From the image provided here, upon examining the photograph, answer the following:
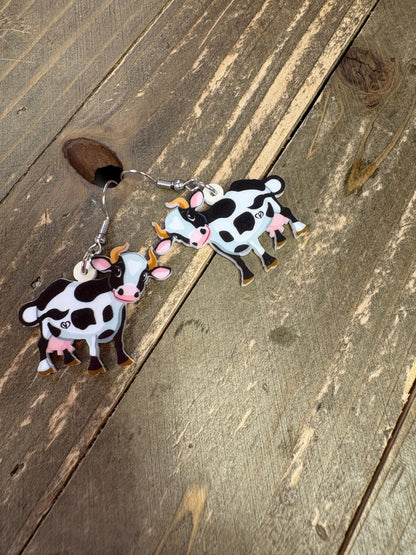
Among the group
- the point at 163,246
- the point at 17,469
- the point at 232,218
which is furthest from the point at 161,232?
the point at 17,469

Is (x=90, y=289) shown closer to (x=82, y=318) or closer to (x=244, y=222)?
(x=82, y=318)

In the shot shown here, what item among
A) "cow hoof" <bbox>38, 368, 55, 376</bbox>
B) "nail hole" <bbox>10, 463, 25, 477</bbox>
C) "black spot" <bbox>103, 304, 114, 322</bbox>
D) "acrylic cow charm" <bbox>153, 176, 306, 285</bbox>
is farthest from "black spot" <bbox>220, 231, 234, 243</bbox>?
"nail hole" <bbox>10, 463, 25, 477</bbox>

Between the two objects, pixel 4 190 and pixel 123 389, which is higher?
pixel 4 190

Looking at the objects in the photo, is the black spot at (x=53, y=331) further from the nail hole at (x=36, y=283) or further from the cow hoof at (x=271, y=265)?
the cow hoof at (x=271, y=265)

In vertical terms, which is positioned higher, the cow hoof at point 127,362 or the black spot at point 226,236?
the black spot at point 226,236

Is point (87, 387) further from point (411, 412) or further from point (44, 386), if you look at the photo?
point (411, 412)

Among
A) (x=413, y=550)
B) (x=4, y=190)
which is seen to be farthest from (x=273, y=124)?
(x=413, y=550)

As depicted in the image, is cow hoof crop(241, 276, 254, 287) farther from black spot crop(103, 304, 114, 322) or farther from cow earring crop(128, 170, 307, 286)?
black spot crop(103, 304, 114, 322)

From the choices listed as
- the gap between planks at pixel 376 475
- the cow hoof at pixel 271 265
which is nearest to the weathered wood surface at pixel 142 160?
the cow hoof at pixel 271 265
